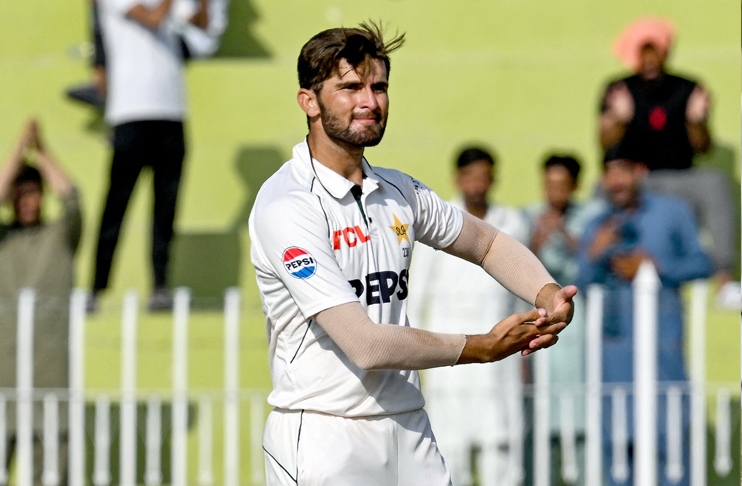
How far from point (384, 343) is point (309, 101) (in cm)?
68

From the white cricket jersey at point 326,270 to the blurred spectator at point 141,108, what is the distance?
3.65m

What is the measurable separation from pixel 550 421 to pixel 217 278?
2.64m

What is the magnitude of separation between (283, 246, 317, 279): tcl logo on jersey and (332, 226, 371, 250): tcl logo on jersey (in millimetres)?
109

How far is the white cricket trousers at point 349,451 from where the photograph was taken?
2875mm

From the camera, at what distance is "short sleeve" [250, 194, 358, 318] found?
8.91 feet

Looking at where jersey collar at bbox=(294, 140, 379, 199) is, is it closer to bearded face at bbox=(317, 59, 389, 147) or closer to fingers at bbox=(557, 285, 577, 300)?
bearded face at bbox=(317, 59, 389, 147)

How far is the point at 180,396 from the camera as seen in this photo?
555 centimetres

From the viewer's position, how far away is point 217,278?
723 cm

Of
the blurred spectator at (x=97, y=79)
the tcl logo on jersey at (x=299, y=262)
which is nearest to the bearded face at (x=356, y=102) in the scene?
the tcl logo on jersey at (x=299, y=262)

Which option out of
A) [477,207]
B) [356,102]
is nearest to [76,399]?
[477,207]

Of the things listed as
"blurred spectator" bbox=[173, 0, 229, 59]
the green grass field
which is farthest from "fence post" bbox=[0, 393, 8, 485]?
"blurred spectator" bbox=[173, 0, 229, 59]

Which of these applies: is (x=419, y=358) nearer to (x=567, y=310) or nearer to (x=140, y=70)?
(x=567, y=310)

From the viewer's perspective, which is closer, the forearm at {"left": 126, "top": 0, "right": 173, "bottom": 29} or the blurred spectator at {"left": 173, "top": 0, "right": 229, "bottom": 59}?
the forearm at {"left": 126, "top": 0, "right": 173, "bottom": 29}

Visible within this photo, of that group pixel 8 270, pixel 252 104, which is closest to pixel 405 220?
pixel 8 270
